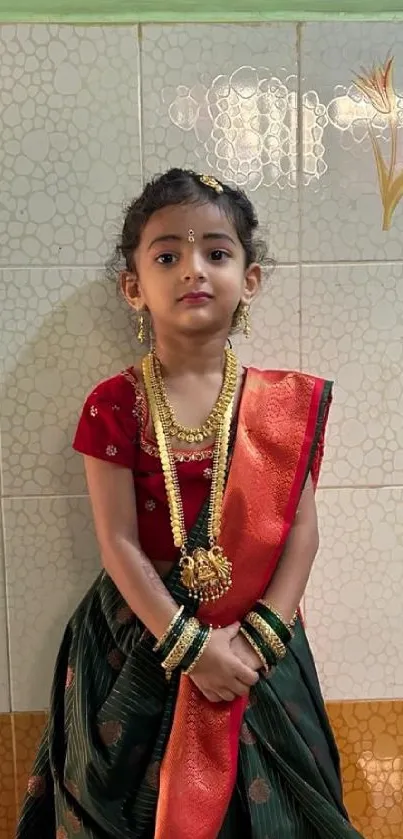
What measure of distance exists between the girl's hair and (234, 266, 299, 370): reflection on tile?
0.09m

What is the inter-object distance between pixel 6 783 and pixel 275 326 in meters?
0.89

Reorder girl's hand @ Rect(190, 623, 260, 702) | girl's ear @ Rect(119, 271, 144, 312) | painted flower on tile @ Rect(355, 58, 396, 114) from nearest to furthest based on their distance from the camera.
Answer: girl's hand @ Rect(190, 623, 260, 702)
girl's ear @ Rect(119, 271, 144, 312)
painted flower on tile @ Rect(355, 58, 396, 114)

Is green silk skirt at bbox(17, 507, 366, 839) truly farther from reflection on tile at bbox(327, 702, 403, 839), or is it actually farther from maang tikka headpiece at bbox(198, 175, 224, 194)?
maang tikka headpiece at bbox(198, 175, 224, 194)

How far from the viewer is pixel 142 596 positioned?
1.04 meters

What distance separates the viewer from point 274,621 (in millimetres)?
1031

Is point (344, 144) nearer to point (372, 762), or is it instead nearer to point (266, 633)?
point (266, 633)

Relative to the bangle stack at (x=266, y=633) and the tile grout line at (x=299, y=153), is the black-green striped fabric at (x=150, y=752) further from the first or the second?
the tile grout line at (x=299, y=153)

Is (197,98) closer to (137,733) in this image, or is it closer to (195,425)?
(195,425)

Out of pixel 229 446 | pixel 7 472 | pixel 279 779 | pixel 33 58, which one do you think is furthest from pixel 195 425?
pixel 33 58

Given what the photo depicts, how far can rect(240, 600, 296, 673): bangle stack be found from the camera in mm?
1024

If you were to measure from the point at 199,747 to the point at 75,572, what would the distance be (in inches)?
14.6

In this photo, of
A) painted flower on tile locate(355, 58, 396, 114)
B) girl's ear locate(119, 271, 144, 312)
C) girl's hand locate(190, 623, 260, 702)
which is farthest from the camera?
painted flower on tile locate(355, 58, 396, 114)

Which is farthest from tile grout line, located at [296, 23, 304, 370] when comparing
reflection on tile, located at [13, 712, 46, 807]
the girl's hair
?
reflection on tile, located at [13, 712, 46, 807]

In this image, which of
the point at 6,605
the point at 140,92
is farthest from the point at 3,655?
the point at 140,92
